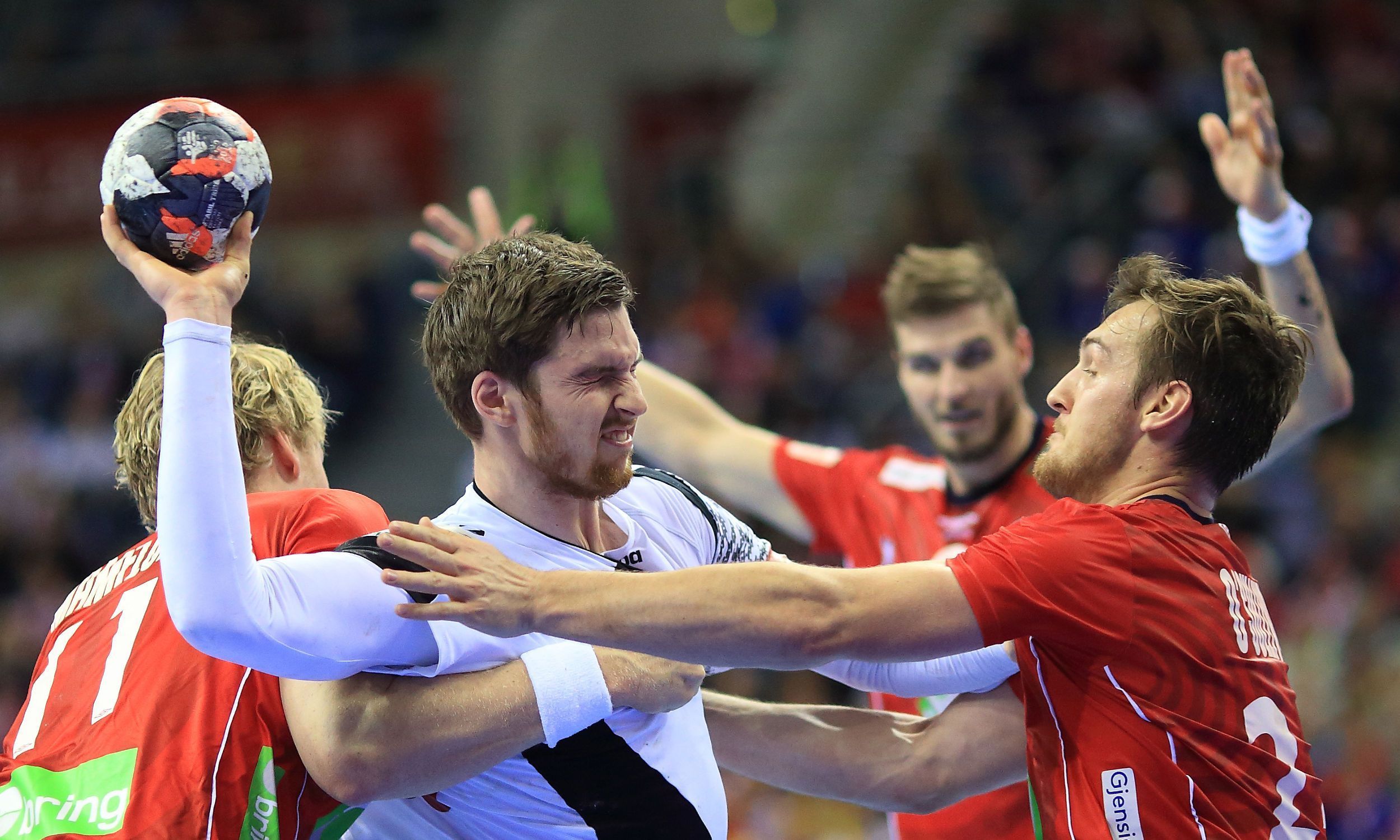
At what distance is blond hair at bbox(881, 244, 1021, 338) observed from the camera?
523 cm

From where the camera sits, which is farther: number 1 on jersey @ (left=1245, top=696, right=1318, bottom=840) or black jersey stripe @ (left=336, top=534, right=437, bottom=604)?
number 1 on jersey @ (left=1245, top=696, right=1318, bottom=840)

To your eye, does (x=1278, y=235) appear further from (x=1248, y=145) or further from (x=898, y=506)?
(x=898, y=506)

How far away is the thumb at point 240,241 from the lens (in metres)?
2.93

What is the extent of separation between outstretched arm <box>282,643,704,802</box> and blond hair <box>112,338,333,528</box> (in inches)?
30.2

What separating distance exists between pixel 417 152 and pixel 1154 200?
714cm

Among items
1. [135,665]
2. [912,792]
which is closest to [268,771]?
[135,665]

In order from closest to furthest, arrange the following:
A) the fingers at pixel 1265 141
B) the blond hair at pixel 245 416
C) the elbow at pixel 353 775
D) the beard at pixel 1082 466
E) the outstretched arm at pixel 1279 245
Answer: the elbow at pixel 353 775, the beard at pixel 1082 466, the blond hair at pixel 245 416, the outstretched arm at pixel 1279 245, the fingers at pixel 1265 141

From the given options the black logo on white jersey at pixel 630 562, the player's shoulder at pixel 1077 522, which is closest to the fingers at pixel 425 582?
the black logo on white jersey at pixel 630 562

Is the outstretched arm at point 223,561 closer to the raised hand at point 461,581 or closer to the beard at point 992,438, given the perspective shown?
the raised hand at point 461,581

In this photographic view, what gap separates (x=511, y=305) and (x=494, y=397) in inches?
8.6

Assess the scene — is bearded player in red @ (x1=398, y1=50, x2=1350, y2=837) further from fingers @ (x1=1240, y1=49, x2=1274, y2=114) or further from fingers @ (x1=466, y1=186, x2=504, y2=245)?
fingers @ (x1=466, y1=186, x2=504, y2=245)

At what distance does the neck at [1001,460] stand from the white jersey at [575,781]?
202 cm

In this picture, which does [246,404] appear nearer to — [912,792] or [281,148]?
[912,792]

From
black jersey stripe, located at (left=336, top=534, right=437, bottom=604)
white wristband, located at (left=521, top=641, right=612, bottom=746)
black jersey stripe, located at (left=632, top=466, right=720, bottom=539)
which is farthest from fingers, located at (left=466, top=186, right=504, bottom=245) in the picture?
white wristband, located at (left=521, top=641, right=612, bottom=746)
